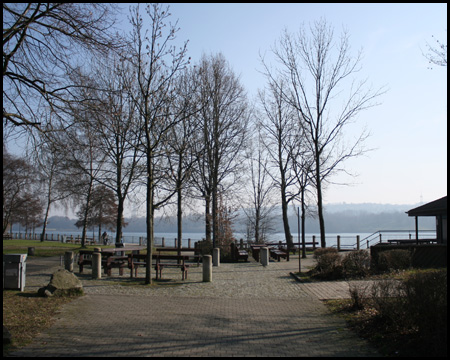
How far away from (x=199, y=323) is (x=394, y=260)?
937 centimetres

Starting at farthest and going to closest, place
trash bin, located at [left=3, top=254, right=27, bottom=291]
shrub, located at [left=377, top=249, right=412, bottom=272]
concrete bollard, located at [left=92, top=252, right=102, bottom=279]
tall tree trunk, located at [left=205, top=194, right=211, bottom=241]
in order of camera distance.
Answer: tall tree trunk, located at [left=205, top=194, right=211, bottom=241]
shrub, located at [left=377, top=249, right=412, bottom=272]
concrete bollard, located at [left=92, top=252, right=102, bottom=279]
trash bin, located at [left=3, top=254, right=27, bottom=291]

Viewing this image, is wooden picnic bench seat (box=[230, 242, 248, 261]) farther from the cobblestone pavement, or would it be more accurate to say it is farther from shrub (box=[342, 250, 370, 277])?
the cobblestone pavement

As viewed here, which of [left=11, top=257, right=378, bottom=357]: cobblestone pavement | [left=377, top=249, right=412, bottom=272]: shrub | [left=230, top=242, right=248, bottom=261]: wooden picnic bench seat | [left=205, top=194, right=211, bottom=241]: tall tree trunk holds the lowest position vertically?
[left=11, top=257, right=378, bottom=357]: cobblestone pavement

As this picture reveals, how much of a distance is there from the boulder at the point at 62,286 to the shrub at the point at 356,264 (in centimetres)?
863

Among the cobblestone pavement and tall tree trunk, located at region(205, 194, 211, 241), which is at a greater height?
tall tree trunk, located at region(205, 194, 211, 241)

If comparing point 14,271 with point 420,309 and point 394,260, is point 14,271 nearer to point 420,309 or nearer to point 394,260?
point 420,309

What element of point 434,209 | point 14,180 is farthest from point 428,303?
point 14,180

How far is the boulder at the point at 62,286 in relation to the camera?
10.3 meters

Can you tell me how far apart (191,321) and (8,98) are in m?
6.56

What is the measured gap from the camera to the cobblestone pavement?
6.30m

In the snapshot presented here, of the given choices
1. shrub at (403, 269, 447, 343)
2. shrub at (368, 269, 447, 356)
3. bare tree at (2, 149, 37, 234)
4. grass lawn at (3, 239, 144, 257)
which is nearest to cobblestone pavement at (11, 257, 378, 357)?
shrub at (368, 269, 447, 356)

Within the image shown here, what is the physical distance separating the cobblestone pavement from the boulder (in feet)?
1.18

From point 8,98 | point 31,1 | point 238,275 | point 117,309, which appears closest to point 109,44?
point 31,1

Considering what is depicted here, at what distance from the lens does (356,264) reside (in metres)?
14.2
